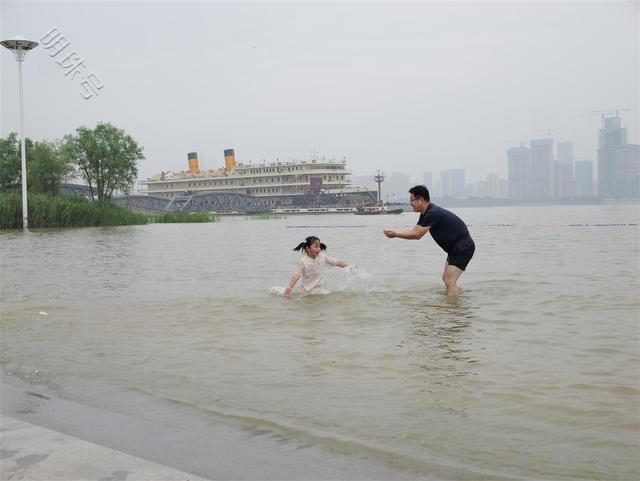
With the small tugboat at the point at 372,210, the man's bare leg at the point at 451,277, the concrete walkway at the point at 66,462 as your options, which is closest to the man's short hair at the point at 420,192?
the man's bare leg at the point at 451,277

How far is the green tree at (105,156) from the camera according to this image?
214ft

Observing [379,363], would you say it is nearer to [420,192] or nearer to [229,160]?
[420,192]

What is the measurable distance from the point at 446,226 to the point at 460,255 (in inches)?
20.1

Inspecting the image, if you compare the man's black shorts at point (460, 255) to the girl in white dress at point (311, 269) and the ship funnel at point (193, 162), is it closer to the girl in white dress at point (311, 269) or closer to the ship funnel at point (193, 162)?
the girl in white dress at point (311, 269)

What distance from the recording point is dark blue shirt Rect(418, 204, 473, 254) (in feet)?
33.0

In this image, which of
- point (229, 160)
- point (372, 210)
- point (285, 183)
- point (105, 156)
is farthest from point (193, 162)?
point (105, 156)

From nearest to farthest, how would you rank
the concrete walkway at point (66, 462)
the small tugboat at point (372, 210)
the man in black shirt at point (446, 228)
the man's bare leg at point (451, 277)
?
the concrete walkway at point (66, 462), the man in black shirt at point (446, 228), the man's bare leg at point (451, 277), the small tugboat at point (372, 210)

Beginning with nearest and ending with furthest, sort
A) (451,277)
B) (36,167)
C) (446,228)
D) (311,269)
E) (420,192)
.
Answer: (420,192) < (446,228) < (451,277) < (311,269) < (36,167)

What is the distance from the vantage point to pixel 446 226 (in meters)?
10.1

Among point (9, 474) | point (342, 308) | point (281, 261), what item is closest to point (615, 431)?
point (9, 474)

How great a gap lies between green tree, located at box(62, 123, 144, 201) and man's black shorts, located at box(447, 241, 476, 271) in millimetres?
60553

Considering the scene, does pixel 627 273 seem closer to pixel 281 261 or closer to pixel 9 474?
pixel 281 261

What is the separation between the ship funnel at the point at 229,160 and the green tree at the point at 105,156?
69689mm

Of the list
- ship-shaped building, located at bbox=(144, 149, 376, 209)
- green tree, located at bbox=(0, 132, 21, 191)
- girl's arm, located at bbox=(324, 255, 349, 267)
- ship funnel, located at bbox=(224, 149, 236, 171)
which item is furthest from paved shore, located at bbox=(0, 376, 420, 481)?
ship funnel, located at bbox=(224, 149, 236, 171)
